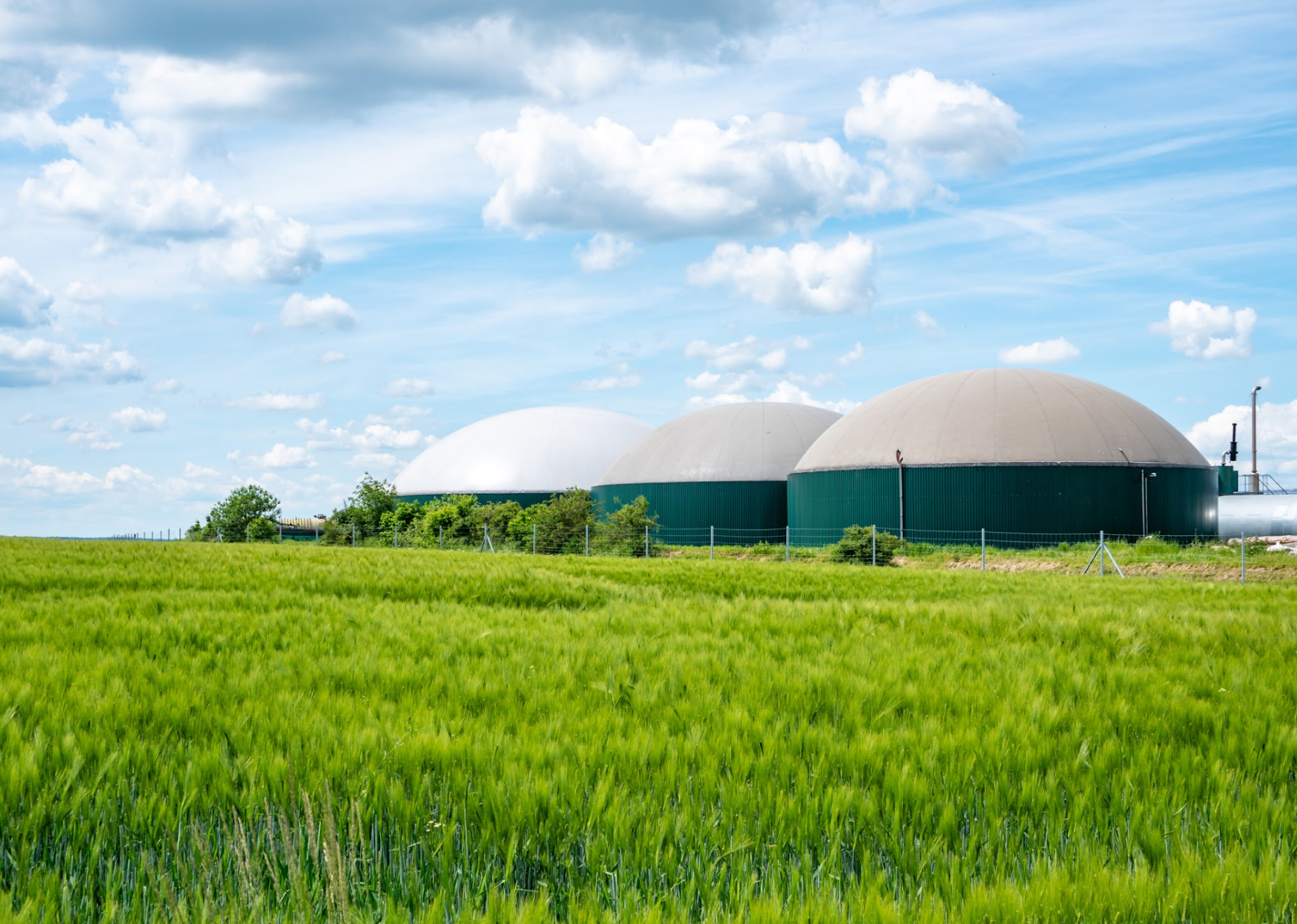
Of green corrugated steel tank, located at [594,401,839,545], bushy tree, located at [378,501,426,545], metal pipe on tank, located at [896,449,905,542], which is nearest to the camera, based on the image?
metal pipe on tank, located at [896,449,905,542]

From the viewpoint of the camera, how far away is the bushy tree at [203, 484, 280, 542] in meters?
54.3

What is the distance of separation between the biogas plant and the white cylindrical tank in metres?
0.05

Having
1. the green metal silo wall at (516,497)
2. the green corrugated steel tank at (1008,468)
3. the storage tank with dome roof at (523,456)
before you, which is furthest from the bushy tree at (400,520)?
the green corrugated steel tank at (1008,468)

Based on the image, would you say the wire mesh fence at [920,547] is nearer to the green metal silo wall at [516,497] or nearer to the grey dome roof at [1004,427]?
the grey dome roof at [1004,427]

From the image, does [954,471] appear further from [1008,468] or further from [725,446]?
[725,446]

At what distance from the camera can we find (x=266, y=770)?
4059 mm

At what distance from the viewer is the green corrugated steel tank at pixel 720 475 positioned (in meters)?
44.7

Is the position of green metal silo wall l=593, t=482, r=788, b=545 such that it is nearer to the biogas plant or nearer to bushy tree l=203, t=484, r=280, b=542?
the biogas plant

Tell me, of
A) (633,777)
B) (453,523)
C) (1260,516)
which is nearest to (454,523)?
(453,523)

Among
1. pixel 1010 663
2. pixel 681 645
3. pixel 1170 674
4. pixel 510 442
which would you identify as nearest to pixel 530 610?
pixel 681 645

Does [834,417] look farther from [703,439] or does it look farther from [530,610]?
[530,610]

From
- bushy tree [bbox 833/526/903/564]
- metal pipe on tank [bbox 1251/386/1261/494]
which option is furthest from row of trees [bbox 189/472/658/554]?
metal pipe on tank [bbox 1251/386/1261/494]

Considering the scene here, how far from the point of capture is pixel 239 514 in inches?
2147

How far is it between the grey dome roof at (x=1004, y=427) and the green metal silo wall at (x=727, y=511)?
4.65 metres
